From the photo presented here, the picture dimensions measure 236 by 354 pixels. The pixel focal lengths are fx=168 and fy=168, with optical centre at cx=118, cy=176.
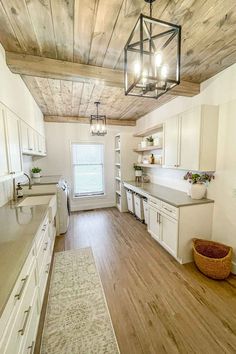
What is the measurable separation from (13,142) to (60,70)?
3.33 feet

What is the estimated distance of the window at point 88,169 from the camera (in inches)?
196

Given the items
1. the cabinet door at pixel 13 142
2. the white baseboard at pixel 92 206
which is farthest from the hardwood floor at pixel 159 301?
the white baseboard at pixel 92 206

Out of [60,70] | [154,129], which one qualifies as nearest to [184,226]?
[154,129]

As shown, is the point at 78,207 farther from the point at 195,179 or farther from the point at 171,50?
the point at 171,50

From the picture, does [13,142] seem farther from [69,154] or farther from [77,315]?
[69,154]

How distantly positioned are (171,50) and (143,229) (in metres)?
3.11

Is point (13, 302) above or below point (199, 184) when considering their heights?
below

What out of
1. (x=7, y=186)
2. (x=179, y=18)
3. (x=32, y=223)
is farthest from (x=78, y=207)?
(x=179, y=18)

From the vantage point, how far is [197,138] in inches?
94.4

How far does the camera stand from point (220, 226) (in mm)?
2451

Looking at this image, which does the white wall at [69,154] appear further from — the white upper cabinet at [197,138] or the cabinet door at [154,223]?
the white upper cabinet at [197,138]

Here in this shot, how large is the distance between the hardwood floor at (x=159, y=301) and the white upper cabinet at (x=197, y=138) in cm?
149

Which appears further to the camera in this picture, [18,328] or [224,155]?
[224,155]

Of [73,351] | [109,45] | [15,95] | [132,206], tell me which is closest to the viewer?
[73,351]
